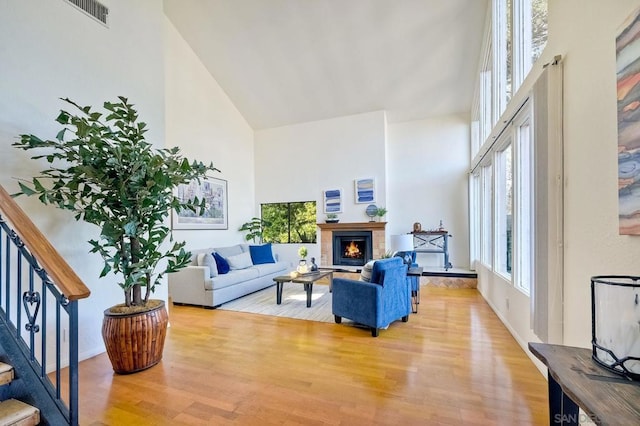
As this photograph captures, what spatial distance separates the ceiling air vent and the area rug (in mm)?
4005

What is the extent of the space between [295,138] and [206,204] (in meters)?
2.88

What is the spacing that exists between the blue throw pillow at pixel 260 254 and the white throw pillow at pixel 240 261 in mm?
349

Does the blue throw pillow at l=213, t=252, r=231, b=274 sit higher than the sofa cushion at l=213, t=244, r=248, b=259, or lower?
lower

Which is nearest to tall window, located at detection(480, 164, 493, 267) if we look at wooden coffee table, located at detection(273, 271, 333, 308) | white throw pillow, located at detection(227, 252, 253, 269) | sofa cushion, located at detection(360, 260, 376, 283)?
sofa cushion, located at detection(360, 260, 376, 283)

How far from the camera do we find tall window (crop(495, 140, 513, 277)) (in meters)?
3.73

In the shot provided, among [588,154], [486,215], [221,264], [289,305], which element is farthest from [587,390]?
[221,264]

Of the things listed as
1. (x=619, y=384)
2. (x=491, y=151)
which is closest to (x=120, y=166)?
(x=619, y=384)

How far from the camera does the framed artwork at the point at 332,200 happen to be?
704 cm

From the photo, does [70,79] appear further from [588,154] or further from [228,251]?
[588,154]

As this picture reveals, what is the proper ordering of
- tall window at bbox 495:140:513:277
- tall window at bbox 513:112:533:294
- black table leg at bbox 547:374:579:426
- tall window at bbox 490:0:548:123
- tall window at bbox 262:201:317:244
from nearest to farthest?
black table leg at bbox 547:374:579:426 < tall window at bbox 490:0:548:123 < tall window at bbox 513:112:533:294 < tall window at bbox 495:140:513:277 < tall window at bbox 262:201:317:244

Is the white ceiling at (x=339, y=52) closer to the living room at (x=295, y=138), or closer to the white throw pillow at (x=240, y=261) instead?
the living room at (x=295, y=138)

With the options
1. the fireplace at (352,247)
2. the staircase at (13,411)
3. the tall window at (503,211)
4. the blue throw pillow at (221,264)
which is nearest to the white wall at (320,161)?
the fireplace at (352,247)

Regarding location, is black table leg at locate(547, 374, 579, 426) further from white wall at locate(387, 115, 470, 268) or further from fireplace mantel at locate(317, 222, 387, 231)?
white wall at locate(387, 115, 470, 268)

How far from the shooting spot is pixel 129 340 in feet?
8.25
